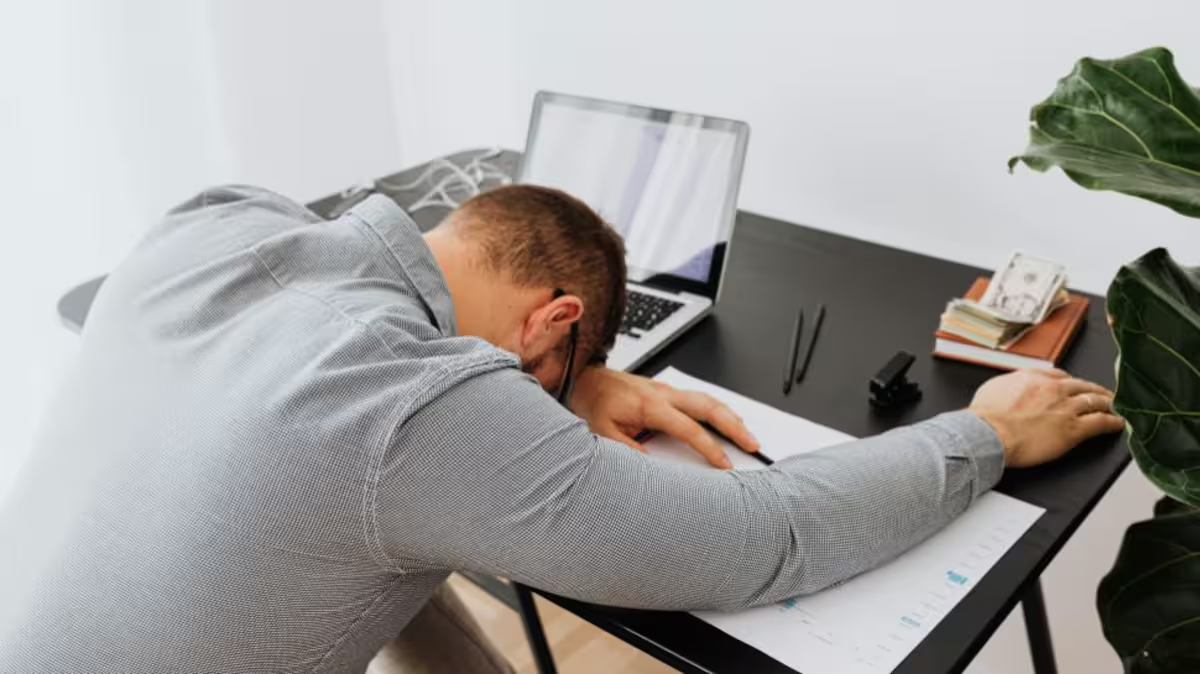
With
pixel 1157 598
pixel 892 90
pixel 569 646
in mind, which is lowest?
pixel 569 646

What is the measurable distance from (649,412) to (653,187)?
48 centimetres

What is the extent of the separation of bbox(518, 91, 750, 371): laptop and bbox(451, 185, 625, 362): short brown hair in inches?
8.7

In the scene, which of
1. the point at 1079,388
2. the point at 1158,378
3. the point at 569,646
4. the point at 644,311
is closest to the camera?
the point at 1158,378

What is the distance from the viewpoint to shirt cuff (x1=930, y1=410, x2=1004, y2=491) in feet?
3.23

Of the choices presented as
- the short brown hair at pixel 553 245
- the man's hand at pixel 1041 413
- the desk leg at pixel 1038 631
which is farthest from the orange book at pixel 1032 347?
the short brown hair at pixel 553 245

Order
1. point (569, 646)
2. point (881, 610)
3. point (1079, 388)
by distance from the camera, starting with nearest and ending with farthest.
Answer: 1. point (881, 610)
2. point (1079, 388)
3. point (569, 646)

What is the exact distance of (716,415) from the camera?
3.69 ft

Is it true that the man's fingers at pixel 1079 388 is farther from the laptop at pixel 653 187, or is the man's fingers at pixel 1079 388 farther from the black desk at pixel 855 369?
the laptop at pixel 653 187

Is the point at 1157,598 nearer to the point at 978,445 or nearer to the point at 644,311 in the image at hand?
the point at 978,445

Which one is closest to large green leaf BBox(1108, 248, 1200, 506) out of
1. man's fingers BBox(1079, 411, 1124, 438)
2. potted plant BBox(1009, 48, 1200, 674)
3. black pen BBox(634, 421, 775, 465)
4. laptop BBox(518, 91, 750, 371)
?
potted plant BBox(1009, 48, 1200, 674)

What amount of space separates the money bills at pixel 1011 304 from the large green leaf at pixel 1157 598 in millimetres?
361

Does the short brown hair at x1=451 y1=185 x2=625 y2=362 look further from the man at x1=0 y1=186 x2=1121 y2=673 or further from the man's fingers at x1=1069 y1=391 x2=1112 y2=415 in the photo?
the man's fingers at x1=1069 y1=391 x2=1112 y2=415

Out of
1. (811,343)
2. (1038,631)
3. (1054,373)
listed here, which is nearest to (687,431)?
(811,343)

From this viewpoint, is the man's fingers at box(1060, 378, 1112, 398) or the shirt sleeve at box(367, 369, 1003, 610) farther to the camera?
the man's fingers at box(1060, 378, 1112, 398)
